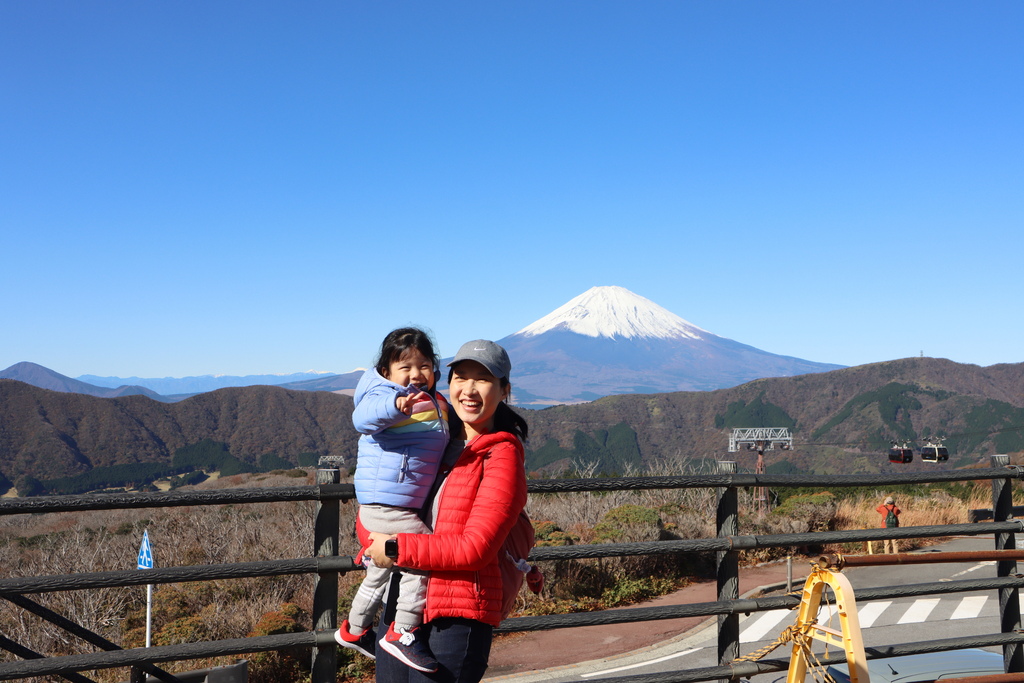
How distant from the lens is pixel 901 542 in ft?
52.7

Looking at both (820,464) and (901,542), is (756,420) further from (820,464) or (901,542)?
(901,542)

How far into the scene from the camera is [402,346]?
8.46 feet

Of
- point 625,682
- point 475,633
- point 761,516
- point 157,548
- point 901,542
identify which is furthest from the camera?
point 761,516

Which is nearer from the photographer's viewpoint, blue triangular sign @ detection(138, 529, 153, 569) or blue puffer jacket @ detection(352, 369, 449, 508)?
blue puffer jacket @ detection(352, 369, 449, 508)

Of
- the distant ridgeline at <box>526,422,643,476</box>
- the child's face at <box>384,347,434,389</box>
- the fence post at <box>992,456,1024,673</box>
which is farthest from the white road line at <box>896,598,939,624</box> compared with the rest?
the distant ridgeline at <box>526,422,643,476</box>

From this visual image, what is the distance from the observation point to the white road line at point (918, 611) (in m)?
10.4

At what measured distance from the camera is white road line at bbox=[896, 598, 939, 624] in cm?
1039

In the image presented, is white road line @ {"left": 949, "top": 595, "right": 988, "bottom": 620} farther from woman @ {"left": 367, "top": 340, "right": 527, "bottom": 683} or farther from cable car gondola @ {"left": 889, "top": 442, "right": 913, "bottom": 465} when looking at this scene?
cable car gondola @ {"left": 889, "top": 442, "right": 913, "bottom": 465}

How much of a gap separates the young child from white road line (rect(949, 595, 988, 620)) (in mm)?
10685

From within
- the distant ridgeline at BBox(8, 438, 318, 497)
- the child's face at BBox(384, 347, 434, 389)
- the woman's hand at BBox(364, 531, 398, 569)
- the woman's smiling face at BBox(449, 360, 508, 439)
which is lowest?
the distant ridgeline at BBox(8, 438, 318, 497)

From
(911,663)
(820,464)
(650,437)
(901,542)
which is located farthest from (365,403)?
(650,437)

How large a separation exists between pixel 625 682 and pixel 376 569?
4.72ft

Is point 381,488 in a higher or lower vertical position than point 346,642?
higher

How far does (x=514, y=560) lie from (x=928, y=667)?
2.74 meters
